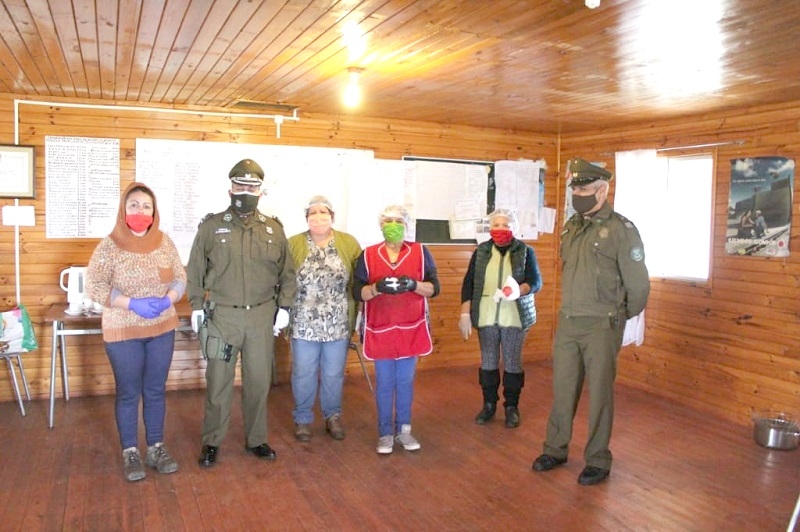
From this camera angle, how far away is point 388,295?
3.88 m

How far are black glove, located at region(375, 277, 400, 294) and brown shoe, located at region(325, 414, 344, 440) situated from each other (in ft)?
3.24

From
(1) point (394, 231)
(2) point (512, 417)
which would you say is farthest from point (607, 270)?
(2) point (512, 417)

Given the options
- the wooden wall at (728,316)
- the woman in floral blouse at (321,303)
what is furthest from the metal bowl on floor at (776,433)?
the woman in floral blouse at (321,303)

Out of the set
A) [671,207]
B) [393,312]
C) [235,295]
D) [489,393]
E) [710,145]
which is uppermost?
[710,145]

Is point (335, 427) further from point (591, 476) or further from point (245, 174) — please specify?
point (245, 174)

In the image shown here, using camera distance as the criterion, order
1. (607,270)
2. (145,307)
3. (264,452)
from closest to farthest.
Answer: (145,307) < (607,270) < (264,452)

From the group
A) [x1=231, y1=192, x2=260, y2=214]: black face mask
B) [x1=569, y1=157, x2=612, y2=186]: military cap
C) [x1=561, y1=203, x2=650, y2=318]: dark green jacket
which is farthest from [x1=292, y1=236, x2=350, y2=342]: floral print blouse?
[x1=569, y1=157, x2=612, y2=186]: military cap

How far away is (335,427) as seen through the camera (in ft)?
13.8

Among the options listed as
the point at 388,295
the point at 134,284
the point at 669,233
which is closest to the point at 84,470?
the point at 134,284

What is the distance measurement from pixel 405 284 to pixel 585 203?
1.03 m

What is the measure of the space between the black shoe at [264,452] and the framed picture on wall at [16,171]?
2597 millimetres

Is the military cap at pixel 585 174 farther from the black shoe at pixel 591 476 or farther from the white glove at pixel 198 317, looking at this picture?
the white glove at pixel 198 317

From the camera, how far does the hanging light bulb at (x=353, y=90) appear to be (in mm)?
4012

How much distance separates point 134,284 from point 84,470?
1.09 metres
